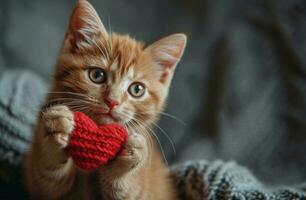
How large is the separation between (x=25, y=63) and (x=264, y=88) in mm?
912

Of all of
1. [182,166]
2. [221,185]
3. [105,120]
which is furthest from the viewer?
[182,166]

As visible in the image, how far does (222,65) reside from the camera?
5.33 feet

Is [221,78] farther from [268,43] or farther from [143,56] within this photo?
[143,56]

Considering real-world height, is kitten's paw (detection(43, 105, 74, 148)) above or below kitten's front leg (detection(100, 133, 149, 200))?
above

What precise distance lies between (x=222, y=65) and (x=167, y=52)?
58 centimetres

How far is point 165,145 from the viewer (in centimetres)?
158

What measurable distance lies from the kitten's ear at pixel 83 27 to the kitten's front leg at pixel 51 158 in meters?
0.21

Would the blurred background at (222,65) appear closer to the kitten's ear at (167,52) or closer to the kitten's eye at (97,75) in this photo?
the kitten's ear at (167,52)

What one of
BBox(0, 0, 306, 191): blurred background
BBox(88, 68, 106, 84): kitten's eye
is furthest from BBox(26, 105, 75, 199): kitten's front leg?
BBox(0, 0, 306, 191): blurred background

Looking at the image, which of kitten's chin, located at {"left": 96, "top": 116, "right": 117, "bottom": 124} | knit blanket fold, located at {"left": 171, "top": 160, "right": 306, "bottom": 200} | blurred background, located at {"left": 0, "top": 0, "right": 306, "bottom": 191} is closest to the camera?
kitten's chin, located at {"left": 96, "top": 116, "right": 117, "bottom": 124}

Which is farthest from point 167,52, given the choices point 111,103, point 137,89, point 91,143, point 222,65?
point 222,65

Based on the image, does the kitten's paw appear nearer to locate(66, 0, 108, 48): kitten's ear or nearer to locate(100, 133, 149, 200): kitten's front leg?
locate(100, 133, 149, 200): kitten's front leg

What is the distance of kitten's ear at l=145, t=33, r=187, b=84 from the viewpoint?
1.06m

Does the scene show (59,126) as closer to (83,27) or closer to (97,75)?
(97,75)
